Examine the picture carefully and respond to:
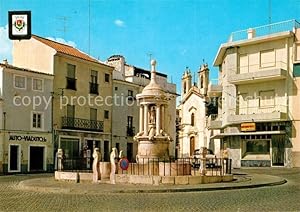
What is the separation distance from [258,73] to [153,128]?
18.5 m

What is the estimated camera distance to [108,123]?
48.5m

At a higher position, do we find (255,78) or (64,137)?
(255,78)

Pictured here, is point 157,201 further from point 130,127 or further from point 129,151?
point 130,127

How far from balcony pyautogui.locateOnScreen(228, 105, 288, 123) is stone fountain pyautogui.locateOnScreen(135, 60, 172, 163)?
16432 mm

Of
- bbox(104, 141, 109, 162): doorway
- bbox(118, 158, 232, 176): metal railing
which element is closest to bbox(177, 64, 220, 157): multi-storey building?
bbox(104, 141, 109, 162): doorway

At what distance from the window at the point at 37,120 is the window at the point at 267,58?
66.2 feet

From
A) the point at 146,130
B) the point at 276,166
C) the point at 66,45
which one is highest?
the point at 66,45

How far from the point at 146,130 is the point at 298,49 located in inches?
789

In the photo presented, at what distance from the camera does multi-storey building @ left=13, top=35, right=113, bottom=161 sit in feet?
138

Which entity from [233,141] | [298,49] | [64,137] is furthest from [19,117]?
[298,49]

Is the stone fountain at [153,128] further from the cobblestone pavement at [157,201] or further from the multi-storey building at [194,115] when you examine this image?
the multi-storey building at [194,115]

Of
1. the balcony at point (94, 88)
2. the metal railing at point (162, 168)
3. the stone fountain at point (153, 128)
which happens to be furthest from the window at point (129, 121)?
the metal railing at point (162, 168)

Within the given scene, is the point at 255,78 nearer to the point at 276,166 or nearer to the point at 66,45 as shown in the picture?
the point at 276,166

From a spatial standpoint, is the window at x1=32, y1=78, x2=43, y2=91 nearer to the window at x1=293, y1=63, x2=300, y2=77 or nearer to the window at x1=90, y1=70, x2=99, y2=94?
the window at x1=90, y1=70, x2=99, y2=94
